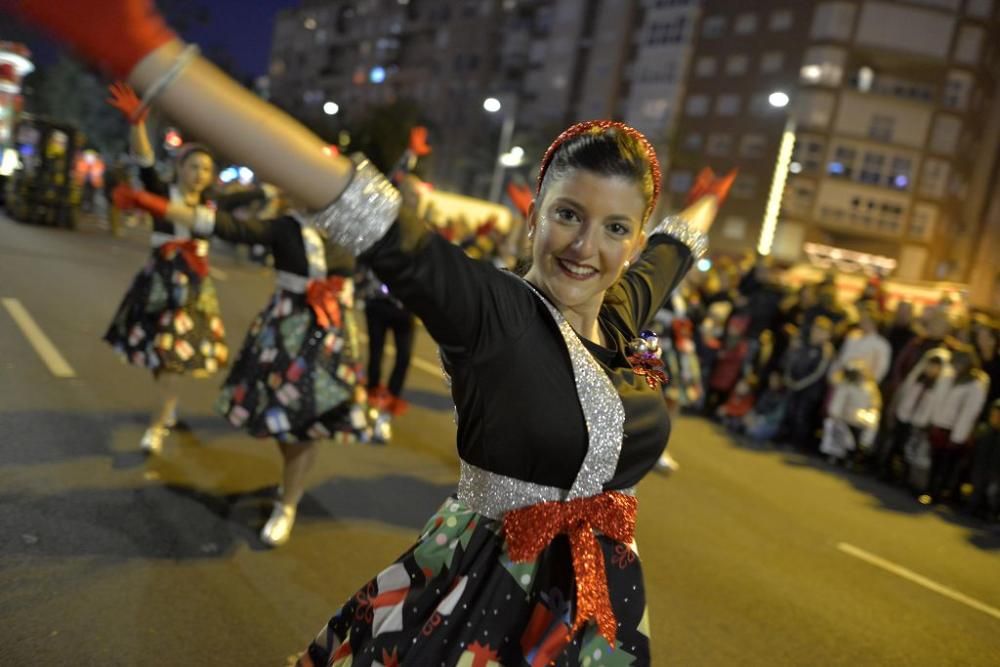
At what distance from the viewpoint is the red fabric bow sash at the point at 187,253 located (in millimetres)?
5305

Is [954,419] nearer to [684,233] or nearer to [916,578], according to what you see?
[916,578]

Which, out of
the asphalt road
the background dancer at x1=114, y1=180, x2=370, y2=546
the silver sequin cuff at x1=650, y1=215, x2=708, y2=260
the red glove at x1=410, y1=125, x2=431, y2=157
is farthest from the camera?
the red glove at x1=410, y1=125, x2=431, y2=157

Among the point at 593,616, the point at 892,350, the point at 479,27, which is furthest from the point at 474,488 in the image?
the point at 479,27

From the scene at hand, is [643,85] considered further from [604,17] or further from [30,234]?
[30,234]

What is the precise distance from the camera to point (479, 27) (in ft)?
195

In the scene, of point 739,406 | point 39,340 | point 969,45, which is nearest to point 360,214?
point 39,340

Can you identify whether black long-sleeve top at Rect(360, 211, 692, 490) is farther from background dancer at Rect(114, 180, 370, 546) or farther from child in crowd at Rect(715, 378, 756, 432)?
child in crowd at Rect(715, 378, 756, 432)

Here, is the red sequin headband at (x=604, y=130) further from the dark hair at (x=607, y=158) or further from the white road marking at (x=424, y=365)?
the white road marking at (x=424, y=365)

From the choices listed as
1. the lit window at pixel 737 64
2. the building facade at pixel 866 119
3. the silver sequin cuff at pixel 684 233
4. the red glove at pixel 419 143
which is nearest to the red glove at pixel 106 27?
the silver sequin cuff at pixel 684 233

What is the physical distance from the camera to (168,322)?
5.15 m

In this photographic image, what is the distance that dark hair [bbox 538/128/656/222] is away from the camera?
5.42 feet

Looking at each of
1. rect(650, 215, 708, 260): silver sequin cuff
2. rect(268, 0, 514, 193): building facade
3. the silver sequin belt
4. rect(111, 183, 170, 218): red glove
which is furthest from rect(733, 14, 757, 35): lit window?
the silver sequin belt

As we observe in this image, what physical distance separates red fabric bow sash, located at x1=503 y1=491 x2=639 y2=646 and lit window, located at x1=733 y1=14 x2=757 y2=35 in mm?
47576

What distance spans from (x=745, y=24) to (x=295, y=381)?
1819 inches
